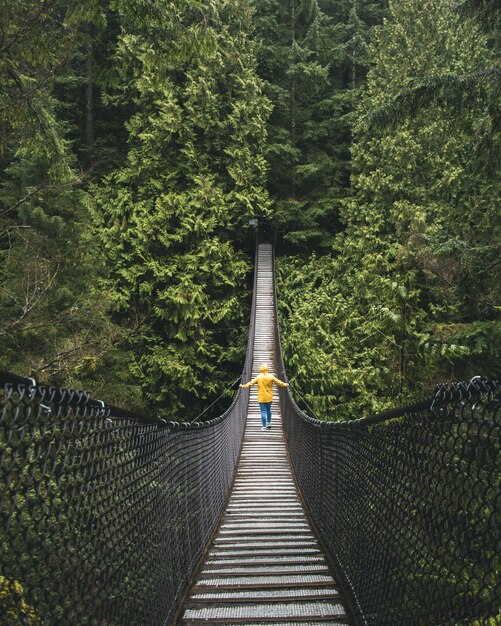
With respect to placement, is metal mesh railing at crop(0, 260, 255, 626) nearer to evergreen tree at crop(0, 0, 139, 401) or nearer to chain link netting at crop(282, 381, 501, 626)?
chain link netting at crop(282, 381, 501, 626)

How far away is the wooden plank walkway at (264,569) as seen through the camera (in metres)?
2.32

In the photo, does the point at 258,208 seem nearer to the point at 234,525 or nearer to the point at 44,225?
the point at 44,225

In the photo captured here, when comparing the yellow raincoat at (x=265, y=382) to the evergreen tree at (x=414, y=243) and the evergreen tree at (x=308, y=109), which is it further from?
the evergreen tree at (x=308, y=109)

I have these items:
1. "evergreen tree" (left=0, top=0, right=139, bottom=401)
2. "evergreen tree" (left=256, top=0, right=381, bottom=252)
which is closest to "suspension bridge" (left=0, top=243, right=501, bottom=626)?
"evergreen tree" (left=0, top=0, right=139, bottom=401)

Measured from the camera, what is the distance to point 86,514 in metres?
1.45

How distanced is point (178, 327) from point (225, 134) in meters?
6.18

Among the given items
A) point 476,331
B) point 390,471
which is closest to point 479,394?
point 390,471

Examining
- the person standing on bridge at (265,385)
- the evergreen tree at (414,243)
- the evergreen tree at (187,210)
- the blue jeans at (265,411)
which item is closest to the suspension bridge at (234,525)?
the person standing on bridge at (265,385)

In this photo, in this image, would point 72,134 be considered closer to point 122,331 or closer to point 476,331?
point 122,331

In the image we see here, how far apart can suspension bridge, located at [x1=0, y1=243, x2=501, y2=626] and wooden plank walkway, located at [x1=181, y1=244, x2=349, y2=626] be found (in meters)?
0.01

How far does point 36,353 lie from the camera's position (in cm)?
780

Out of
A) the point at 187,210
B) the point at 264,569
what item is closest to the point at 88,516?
the point at 264,569

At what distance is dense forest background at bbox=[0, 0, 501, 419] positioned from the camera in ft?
21.2

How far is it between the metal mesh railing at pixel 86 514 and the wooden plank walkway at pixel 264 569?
0.71 feet
